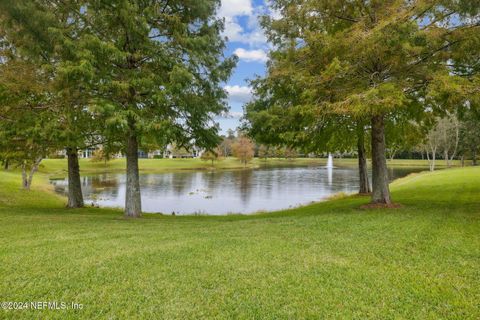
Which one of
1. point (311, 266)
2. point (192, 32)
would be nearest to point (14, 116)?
point (192, 32)

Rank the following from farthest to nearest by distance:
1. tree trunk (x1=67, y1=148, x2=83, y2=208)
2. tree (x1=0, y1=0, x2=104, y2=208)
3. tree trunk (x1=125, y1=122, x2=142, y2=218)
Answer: tree trunk (x1=67, y1=148, x2=83, y2=208) → tree trunk (x1=125, y1=122, x2=142, y2=218) → tree (x1=0, y1=0, x2=104, y2=208)

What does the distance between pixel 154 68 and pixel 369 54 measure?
267 inches

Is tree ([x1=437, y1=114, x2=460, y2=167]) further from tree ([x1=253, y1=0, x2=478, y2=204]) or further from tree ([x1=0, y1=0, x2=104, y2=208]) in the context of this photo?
tree ([x1=0, y1=0, x2=104, y2=208])

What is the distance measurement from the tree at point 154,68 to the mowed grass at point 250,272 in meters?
3.56

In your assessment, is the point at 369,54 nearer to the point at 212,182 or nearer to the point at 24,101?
the point at 24,101

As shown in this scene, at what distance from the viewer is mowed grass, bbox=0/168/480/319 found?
3.67 meters

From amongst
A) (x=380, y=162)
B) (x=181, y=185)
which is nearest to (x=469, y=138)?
(x=181, y=185)

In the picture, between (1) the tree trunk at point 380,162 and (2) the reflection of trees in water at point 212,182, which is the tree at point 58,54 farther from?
(2) the reflection of trees in water at point 212,182

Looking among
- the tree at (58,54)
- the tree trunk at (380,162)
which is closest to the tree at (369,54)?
the tree trunk at (380,162)

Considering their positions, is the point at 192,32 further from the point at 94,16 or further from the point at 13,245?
the point at 13,245

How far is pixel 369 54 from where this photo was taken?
9148mm

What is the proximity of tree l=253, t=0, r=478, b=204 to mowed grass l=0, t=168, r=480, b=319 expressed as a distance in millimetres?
3638

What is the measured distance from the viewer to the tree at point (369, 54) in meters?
8.19

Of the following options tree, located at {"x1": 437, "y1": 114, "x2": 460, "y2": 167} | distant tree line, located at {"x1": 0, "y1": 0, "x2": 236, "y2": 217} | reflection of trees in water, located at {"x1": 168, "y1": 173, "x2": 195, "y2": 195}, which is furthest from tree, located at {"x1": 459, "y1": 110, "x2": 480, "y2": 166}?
distant tree line, located at {"x1": 0, "y1": 0, "x2": 236, "y2": 217}
